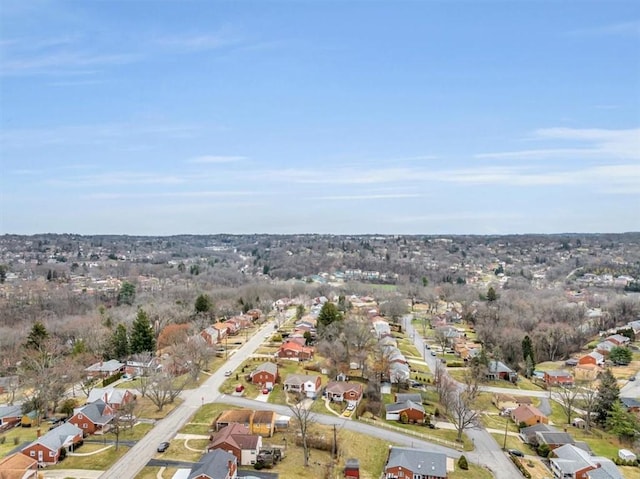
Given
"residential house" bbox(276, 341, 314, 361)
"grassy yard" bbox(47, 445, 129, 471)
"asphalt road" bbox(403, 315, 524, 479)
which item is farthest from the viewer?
"residential house" bbox(276, 341, 314, 361)

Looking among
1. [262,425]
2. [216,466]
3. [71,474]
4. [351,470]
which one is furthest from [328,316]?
[71,474]

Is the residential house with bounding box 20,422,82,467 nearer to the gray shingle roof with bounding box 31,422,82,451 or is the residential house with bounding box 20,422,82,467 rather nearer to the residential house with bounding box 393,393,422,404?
the gray shingle roof with bounding box 31,422,82,451

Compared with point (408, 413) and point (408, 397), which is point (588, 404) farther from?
point (408, 413)

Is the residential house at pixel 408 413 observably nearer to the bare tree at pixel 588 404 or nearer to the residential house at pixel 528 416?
the residential house at pixel 528 416

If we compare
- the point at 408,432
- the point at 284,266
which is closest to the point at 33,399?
the point at 408,432

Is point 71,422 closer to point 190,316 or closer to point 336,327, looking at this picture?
point 336,327

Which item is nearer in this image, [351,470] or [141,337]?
[351,470]

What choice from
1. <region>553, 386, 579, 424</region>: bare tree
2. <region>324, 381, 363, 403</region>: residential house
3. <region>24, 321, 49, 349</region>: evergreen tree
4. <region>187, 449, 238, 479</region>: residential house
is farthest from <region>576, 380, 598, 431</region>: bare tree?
<region>24, 321, 49, 349</region>: evergreen tree
